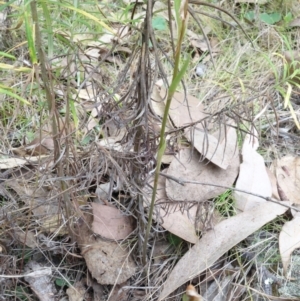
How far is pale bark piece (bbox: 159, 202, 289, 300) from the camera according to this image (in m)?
1.16

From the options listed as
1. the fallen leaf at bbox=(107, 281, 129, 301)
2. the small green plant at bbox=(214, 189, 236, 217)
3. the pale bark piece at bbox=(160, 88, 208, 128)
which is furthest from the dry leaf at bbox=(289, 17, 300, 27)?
the fallen leaf at bbox=(107, 281, 129, 301)

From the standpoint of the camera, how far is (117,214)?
1232 millimetres

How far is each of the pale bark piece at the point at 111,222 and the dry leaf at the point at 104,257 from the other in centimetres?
2

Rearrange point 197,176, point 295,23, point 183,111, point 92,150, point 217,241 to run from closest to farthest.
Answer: point 92,150 < point 217,241 < point 197,176 < point 183,111 < point 295,23

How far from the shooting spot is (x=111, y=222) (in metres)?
1.23

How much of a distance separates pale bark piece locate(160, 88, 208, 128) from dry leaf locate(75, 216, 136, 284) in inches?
16.2

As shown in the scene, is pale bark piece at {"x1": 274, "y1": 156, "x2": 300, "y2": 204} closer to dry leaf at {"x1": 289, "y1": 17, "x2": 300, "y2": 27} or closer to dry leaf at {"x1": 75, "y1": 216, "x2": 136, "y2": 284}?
dry leaf at {"x1": 75, "y1": 216, "x2": 136, "y2": 284}

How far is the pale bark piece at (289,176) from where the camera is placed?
52.3 inches

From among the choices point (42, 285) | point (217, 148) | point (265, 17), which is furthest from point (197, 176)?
point (265, 17)

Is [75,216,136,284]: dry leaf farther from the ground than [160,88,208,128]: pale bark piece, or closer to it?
closer to it

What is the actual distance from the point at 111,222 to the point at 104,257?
0.09 m

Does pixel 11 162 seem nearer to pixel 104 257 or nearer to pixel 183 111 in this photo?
pixel 104 257

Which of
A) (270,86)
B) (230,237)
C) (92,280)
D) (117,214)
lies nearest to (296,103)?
(270,86)

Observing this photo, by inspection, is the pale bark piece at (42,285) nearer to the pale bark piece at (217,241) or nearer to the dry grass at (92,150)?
the dry grass at (92,150)
